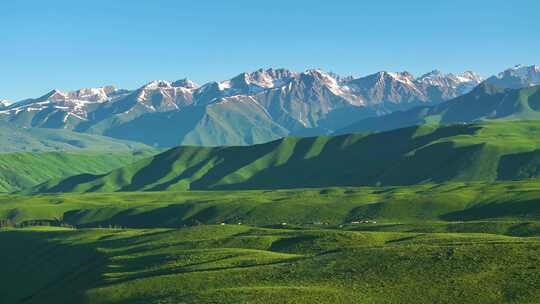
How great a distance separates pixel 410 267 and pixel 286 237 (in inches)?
2888

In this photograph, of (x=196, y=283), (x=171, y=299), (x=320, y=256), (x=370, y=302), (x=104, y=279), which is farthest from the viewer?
(x=104, y=279)

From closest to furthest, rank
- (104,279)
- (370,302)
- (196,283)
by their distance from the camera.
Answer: (370,302) → (196,283) → (104,279)

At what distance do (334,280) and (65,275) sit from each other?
3886 inches

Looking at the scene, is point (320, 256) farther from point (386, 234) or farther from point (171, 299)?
point (386, 234)

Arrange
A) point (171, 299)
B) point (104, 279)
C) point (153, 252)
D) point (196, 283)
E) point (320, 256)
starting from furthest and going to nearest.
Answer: point (153, 252) < point (104, 279) < point (320, 256) < point (196, 283) < point (171, 299)

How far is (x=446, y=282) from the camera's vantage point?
366 ft

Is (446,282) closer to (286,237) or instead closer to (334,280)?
(334,280)

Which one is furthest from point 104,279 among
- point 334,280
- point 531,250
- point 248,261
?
point 531,250

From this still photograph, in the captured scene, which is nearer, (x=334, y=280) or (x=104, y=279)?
(x=334, y=280)

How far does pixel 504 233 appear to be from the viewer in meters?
196

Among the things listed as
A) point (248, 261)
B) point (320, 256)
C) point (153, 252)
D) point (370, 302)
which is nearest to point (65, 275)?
point (153, 252)

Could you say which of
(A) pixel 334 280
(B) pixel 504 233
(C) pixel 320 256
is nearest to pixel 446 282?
(A) pixel 334 280

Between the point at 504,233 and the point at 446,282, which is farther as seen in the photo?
the point at 504,233

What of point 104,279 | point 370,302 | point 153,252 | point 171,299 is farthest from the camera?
point 153,252
